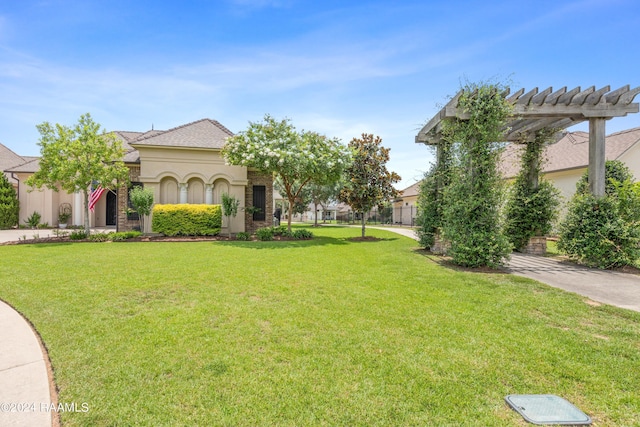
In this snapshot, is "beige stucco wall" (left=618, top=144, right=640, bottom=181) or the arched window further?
the arched window

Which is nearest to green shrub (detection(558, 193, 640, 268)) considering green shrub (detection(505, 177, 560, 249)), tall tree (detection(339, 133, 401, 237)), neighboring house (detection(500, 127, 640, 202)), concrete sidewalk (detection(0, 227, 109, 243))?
green shrub (detection(505, 177, 560, 249))

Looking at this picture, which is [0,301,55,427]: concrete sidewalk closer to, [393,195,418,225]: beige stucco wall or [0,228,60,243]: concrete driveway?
→ [0,228,60,243]: concrete driveway

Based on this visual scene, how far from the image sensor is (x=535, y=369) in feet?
8.89

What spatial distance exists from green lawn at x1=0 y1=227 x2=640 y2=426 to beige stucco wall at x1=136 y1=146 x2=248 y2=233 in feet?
30.5

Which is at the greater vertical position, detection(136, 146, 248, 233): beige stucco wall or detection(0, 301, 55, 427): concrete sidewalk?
detection(136, 146, 248, 233): beige stucco wall

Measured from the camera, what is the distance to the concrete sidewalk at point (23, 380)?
205 centimetres

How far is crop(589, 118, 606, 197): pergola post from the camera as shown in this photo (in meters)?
7.55

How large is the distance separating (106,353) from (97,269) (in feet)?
16.0

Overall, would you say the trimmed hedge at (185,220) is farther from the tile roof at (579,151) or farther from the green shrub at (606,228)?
the tile roof at (579,151)

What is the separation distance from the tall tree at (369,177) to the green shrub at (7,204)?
19573 mm

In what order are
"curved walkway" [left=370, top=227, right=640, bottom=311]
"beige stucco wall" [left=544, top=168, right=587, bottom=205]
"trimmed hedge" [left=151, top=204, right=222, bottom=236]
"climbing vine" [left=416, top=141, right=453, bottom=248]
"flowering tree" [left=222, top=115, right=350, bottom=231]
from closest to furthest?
"curved walkway" [left=370, top=227, right=640, bottom=311] < "climbing vine" [left=416, top=141, right=453, bottom=248] < "flowering tree" [left=222, top=115, right=350, bottom=231] < "trimmed hedge" [left=151, top=204, right=222, bottom=236] < "beige stucco wall" [left=544, top=168, right=587, bottom=205]

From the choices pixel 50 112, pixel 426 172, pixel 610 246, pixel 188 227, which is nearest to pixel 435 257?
pixel 426 172

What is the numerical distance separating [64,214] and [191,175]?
11.1 m

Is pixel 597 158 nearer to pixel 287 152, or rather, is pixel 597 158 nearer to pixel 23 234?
pixel 287 152
